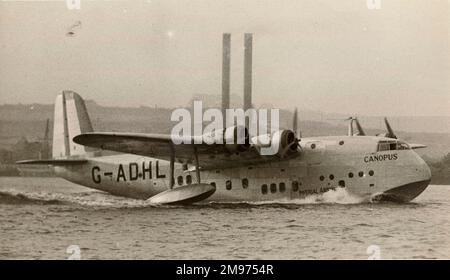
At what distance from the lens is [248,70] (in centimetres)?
1568

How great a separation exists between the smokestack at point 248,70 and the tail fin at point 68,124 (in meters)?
6.57

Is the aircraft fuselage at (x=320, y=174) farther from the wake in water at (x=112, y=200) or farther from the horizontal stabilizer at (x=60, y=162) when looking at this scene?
the horizontal stabilizer at (x=60, y=162)

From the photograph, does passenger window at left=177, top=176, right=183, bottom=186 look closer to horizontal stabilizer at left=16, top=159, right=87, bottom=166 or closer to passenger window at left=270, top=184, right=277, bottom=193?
passenger window at left=270, top=184, right=277, bottom=193

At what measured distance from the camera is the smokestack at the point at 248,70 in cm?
1527

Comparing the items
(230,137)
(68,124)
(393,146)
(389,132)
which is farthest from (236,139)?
(68,124)

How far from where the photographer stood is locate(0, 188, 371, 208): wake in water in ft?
56.7

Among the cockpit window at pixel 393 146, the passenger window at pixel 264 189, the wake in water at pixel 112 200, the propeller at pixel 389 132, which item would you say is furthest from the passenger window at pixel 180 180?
the propeller at pixel 389 132

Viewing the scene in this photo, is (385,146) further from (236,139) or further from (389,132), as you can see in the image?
(236,139)

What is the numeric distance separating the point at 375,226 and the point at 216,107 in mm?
5161

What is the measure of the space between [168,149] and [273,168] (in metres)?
3.10

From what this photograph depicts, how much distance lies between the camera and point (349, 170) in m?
17.0
